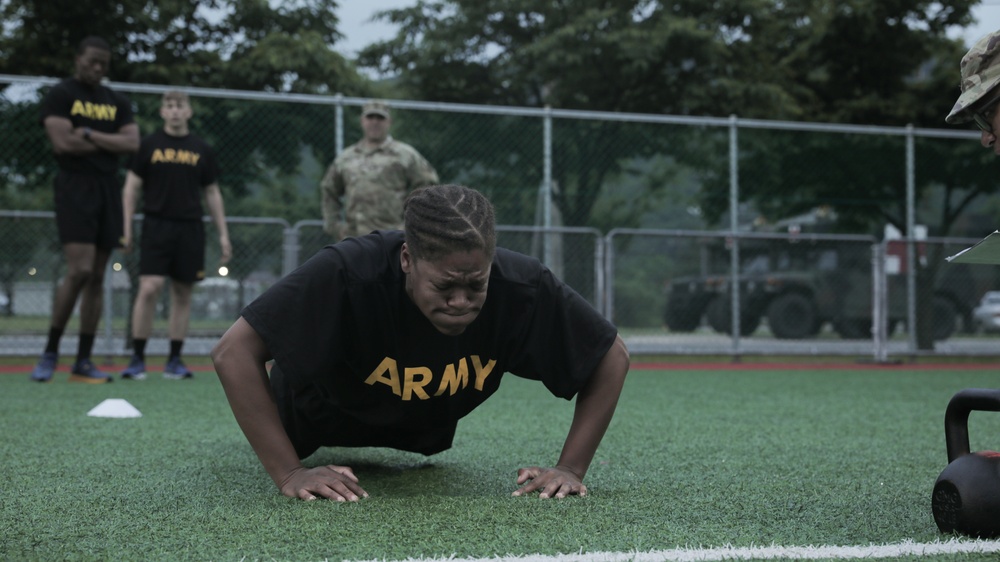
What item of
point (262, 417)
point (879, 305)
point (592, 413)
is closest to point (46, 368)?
point (262, 417)

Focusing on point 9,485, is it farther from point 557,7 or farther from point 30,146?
point 557,7

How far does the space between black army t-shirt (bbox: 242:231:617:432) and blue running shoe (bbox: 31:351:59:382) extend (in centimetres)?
439

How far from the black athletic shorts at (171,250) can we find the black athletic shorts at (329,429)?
3.98 metres

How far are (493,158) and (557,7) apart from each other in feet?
25.6

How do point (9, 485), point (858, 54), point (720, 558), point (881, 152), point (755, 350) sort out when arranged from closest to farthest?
point (720, 558) → point (9, 485) → point (755, 350) → point (881, 152) → point (858, 54)

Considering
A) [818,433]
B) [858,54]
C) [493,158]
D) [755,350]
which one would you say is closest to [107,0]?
[493,158]

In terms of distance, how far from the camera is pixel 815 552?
197 cm

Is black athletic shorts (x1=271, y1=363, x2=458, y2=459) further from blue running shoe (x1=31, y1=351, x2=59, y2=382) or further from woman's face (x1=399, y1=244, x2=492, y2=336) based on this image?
blue running shoe (x1=31, y1=351, x2=59, y2=382)

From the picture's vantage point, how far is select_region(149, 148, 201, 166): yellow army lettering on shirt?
6734 mm

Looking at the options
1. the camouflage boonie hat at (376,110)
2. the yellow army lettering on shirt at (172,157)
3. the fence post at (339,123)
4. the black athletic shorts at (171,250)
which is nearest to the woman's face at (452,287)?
the camouflage boonie hat at (376,110)

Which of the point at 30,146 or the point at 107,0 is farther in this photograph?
the point at 107,0

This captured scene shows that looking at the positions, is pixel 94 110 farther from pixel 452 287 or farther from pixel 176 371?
pixel 452 287

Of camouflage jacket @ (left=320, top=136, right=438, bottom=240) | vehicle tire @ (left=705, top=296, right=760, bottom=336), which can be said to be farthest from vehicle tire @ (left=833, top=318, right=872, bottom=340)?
camouflage jacket @ (left=320, top=136, right=438, bottom=240)

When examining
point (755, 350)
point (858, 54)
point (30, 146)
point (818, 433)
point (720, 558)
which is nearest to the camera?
point (720, 558)
